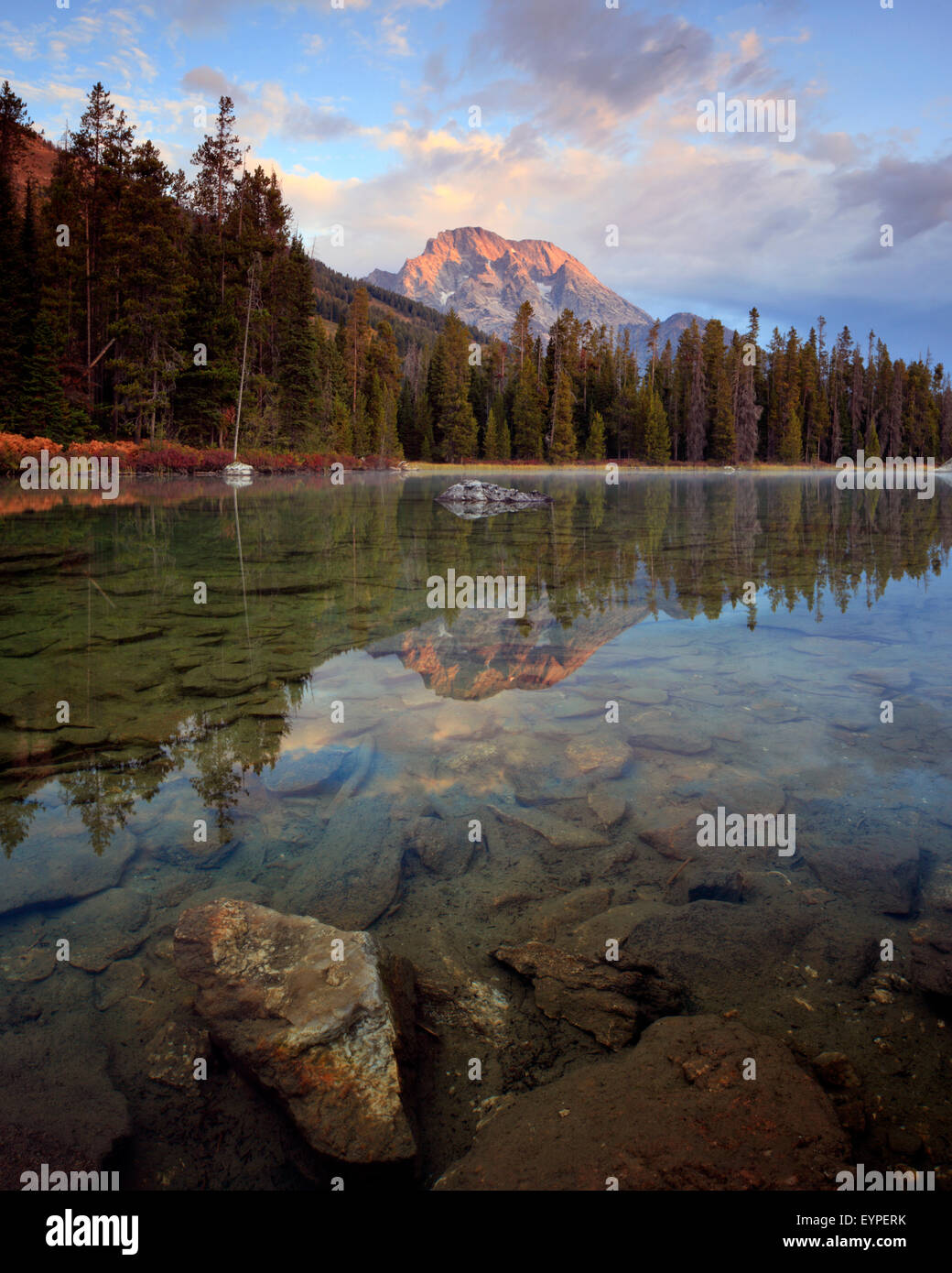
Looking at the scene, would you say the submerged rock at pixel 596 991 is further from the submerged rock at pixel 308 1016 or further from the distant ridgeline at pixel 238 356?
the distant ridgeline at pixel 238 356

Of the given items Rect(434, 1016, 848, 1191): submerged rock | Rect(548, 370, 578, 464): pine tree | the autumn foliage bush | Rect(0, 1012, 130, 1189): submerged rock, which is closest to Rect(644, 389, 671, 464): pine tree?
Rect(548, 370, 578, 464): pine tree

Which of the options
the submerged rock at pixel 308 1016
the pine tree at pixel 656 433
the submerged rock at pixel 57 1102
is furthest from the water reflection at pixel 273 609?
the pine tree at pixel 656 433

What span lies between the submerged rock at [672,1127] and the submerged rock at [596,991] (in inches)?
9.9

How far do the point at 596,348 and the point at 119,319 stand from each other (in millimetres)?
69739

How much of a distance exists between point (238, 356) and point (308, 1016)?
177 feet

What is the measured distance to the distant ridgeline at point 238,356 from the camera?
4059 centimetres

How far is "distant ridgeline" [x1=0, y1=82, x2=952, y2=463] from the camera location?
4059cm

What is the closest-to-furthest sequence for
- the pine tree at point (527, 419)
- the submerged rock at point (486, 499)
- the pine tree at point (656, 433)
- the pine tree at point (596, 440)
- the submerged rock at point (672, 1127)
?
the submerged rock at point (672, 1127) → the submerged rock at point (486, 499) → the pine tree at point (527, 419) → the pine tree at point (596, 440) → the pine tree at point (656, 433)

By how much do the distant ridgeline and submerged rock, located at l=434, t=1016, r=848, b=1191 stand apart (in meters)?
41.9

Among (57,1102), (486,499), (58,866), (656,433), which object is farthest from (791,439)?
(57,1102)

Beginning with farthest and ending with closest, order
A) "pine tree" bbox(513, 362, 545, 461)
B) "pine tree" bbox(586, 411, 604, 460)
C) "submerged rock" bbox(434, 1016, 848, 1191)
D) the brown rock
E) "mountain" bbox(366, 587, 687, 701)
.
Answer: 1. "pine tree" bbox(586, 411, 604, 460)
2. "pine tree" bbox(513, 362, 545, 461)
3. "mountain" bbox(366, 587, 687, 701)
4. the brown rock
5. "submerged rock" bbox(434, 1016, 848, 1191)

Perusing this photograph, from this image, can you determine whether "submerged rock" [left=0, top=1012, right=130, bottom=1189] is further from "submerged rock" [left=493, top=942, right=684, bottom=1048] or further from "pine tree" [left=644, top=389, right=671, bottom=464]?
"pine tree" [left=644, top=389, right=671, bottom=464]

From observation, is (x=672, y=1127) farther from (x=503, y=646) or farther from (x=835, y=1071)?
(x=503, y=646)

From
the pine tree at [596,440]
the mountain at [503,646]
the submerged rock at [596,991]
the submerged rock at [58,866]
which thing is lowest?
the submerged rock at [596,991]
